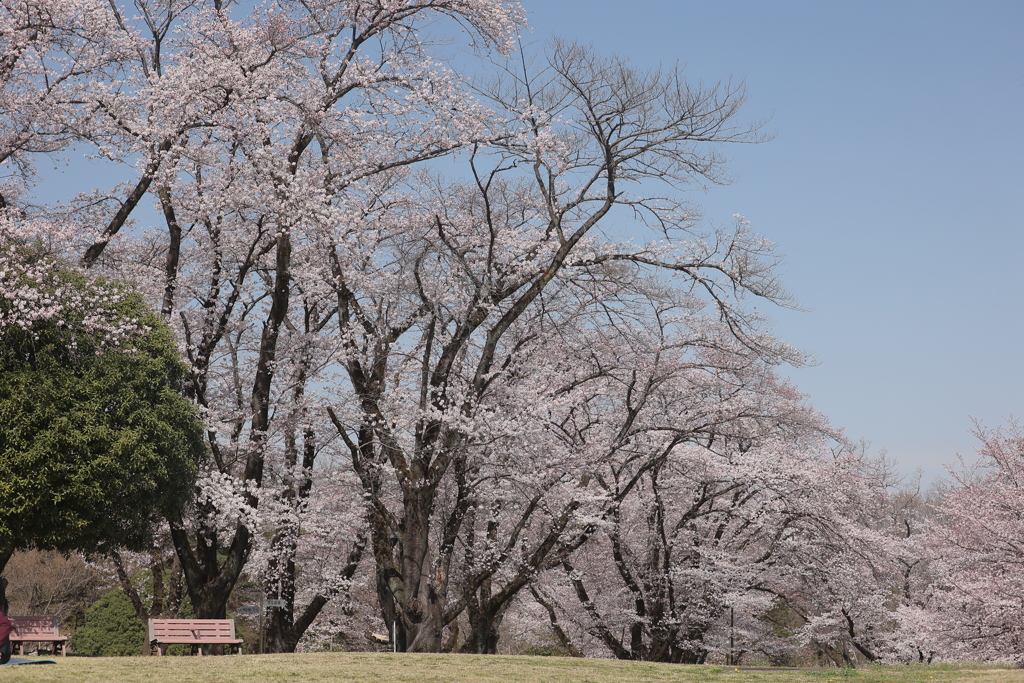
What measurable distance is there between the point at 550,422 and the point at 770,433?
5.59 m

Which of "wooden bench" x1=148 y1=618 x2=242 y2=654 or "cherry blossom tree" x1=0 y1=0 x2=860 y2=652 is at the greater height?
"cherry blossom tree" x1=0 y1=0 x2=860 y2=652

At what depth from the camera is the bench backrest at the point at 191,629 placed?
13.3m

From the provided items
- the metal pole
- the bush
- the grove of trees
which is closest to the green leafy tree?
the grove of trees

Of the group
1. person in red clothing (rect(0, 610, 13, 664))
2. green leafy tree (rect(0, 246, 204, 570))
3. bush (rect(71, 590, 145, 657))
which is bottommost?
bush (rect(71, 590, 145, 657))

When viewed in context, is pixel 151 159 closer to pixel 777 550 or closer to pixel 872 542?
pixel 777 550

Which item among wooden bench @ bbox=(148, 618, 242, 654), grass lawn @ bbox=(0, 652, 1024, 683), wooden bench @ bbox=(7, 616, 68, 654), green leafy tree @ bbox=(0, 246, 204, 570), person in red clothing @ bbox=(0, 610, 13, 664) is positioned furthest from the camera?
wooden bench @ bbox=(7, 616, 68, 654)

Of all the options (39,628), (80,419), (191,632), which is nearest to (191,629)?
(191,632)

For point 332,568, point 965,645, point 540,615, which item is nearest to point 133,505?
point 332,568

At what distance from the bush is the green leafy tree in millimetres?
16707

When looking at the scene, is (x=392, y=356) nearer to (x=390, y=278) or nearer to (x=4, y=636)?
(x=390, y=278)

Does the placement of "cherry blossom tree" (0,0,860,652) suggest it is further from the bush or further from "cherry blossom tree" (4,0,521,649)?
the bush

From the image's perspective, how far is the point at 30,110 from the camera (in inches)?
567

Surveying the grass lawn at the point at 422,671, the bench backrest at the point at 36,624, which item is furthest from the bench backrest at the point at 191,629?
the grass lawn at the point at 422,671

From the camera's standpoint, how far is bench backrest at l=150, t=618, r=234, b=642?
43.8ft
